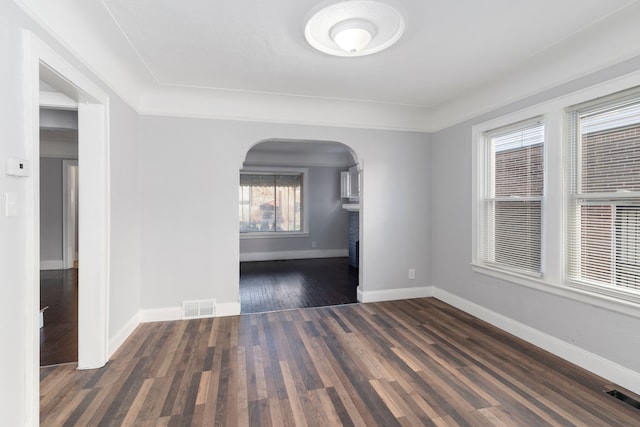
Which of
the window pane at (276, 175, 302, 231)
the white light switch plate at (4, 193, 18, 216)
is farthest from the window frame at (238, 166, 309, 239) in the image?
the white light switch plate at (4, 193, 18, 216)

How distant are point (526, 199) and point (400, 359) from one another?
190cm

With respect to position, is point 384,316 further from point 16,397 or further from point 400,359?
point 16,397

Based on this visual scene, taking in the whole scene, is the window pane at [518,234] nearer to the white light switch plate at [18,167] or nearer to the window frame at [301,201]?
the white light switch plate at [18,167]

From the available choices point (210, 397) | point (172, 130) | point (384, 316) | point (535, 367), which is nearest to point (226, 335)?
point (210, 397)

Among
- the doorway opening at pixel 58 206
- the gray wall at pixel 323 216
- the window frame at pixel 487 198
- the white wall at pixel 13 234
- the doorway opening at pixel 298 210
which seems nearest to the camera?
the white wall at pixel 13 234

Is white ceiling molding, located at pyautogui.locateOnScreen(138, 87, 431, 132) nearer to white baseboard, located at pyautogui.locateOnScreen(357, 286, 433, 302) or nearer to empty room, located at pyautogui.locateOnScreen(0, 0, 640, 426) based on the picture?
empty room, located at pyautogui.locateOnScreen(0, 0, 640, 426)

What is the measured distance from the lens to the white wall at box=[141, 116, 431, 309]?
3.40 m

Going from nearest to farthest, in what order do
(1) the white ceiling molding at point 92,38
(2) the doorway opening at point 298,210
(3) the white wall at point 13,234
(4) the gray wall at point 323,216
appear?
(3) the white wall at point 13,234 → (1) the white ceiling molding at point 92,38 → (2) the doorway opening at point 298,210 → (4) the gray wall at point 323,216

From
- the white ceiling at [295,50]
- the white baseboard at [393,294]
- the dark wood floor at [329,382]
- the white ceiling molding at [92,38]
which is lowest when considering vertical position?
the dark wood floor at [329,382]

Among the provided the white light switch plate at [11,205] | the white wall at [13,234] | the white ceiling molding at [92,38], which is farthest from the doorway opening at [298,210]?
the white light switch plate at [11,205]

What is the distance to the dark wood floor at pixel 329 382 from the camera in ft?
6.15

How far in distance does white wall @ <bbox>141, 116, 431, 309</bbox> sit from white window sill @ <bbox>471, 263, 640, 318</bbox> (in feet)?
4.91

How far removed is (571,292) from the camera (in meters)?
2.52

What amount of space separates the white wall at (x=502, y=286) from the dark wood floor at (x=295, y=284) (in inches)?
56.3
